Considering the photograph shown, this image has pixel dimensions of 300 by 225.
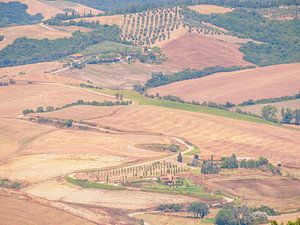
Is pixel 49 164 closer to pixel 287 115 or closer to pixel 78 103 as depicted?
pixel 78 103

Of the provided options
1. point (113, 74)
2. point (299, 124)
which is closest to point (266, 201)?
point (299, 124)

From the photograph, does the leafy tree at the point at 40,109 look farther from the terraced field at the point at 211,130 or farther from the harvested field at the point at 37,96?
the terraced field at the point at 211,130

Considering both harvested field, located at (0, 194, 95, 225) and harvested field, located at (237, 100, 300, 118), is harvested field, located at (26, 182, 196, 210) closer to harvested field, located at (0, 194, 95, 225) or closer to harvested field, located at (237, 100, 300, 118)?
harvested field, located at (0, 194, 95, 225)

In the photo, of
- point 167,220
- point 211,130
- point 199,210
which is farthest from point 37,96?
point 167,220

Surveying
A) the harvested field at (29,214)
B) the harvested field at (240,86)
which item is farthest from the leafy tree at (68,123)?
the harvested field at (29,214)

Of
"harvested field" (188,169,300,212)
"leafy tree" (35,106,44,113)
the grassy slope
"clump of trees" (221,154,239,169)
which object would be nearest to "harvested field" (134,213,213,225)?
"harvested field" (188,169,300,212)

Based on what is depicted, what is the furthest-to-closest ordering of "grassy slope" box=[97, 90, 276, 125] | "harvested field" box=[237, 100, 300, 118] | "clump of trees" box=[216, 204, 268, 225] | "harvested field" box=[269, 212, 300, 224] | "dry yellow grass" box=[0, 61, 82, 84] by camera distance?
"dry yellow grass" box=[0, 61, 82, 84]
"harvested field" box=[237, 100, 300, 118]
"grassy slope" box=[97, 90, 276, 125]
"harvested field" box=[269, 212, 300, 224]
"clump of trees" box=[216, 204, 268, 225]
